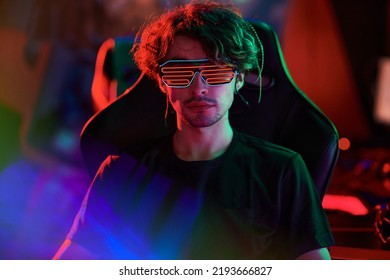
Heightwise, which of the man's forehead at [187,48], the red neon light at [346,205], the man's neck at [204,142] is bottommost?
the red neon light at [346,205]

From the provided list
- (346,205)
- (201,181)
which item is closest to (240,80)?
(201,181)

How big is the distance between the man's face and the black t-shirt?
9cm

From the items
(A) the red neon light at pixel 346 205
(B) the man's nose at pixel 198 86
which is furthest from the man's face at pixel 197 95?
(A) the red neon light at pixel 346 205

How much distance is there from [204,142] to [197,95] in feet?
0.37

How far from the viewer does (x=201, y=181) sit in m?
1.21

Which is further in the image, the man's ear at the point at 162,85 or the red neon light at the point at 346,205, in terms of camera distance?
the red neon light at the point at 346,205

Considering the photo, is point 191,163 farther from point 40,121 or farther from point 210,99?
point 40,121

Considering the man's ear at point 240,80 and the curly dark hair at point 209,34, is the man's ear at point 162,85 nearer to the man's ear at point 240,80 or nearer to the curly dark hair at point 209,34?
the curly dark hair at point 209,34

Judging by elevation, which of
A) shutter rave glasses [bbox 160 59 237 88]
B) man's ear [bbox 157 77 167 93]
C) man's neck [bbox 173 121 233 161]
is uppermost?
shutter rave glasses [bbox 160 59 237 88]

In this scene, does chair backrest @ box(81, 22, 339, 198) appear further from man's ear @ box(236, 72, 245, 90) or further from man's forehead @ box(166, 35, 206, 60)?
man's forehead @ box(166, 35, 206, 60)

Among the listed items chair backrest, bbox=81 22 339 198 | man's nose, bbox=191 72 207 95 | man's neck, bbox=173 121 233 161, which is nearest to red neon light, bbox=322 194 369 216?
chair backrest, bbox=81 22 339 198

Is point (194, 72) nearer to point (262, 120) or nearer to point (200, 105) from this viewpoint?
point (200, 105)

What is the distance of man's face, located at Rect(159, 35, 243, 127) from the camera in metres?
1.17

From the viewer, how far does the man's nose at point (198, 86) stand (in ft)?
3.85
